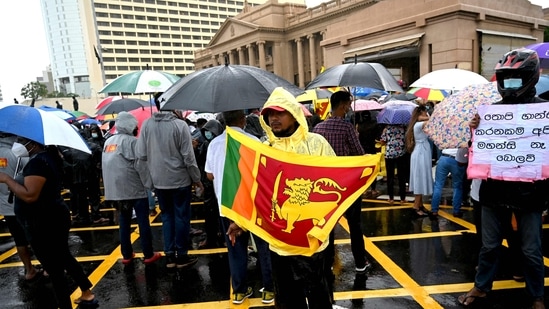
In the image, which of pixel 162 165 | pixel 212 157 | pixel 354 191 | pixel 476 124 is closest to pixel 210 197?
pixel 162 165

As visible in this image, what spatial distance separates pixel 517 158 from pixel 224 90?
255cm

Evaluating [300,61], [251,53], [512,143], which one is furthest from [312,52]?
[512,143]

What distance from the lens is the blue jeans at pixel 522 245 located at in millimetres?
3066

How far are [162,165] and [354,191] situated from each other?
2614mm

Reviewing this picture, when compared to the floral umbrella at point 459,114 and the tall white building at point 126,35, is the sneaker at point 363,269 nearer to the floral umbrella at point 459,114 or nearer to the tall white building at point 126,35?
the floral umbrella at point 459,114

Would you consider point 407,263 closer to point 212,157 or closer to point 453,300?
point 453,300

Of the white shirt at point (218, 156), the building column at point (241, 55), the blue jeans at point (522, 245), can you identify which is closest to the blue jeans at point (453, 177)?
the blue jeans at point (522, 245)

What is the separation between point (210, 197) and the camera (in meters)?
5.41

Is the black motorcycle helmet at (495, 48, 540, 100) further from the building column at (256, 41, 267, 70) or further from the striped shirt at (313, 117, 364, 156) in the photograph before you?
the building column at (256, 41, 267, 70)

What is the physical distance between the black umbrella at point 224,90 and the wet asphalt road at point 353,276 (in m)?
2.03

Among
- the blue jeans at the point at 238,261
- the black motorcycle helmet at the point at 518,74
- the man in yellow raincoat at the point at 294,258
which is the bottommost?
the blue jeans at the point at 238,261

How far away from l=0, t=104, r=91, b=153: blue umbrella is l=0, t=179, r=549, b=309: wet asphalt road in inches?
74.8

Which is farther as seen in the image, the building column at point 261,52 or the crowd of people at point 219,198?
the building column at point 261,52

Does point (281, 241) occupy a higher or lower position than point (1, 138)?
lower
